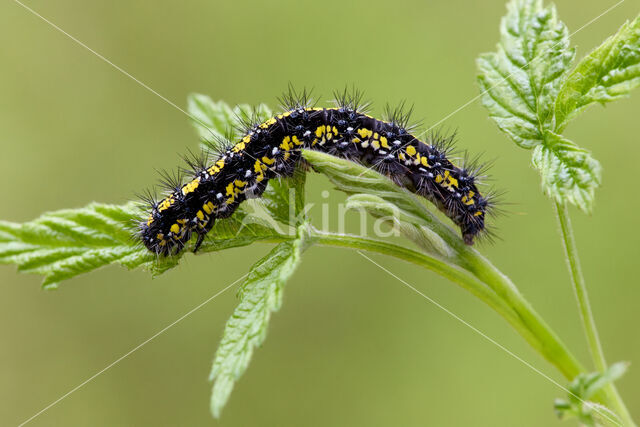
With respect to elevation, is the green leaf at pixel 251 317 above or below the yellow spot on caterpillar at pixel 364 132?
below

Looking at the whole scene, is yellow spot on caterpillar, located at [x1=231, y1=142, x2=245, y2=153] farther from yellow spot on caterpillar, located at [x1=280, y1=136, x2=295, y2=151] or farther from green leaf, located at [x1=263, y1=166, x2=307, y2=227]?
green leaf, located at [x1=263, y1=166, x2=307, y2=227]

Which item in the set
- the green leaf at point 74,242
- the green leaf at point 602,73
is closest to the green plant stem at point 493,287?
the green leaf at point 602,73

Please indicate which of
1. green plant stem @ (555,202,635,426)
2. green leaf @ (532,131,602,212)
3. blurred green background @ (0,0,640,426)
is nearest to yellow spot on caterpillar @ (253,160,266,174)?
green leaf @ (532,131,602,212)

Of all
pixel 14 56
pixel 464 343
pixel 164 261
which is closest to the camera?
pixel 164 261

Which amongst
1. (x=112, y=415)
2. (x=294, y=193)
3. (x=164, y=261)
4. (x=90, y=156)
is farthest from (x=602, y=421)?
(x=90, y=156)

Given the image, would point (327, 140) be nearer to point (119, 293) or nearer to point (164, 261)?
point (164, 261)

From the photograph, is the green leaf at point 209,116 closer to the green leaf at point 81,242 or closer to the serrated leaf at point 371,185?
the green leaf at point 81,242
